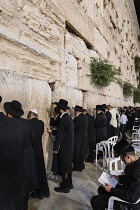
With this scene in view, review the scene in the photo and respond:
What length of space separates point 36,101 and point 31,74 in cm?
51

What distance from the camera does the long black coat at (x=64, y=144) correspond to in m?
3.21

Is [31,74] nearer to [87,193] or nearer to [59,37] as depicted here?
[59,37]

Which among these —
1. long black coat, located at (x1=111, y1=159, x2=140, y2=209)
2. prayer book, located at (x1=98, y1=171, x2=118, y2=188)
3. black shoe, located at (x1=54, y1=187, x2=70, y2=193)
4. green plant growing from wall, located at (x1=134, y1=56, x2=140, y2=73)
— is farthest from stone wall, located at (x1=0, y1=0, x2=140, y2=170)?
green plant growing from wall, located at (x1=134, y1=56, x2=140, y2=73)

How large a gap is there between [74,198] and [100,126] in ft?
7.92

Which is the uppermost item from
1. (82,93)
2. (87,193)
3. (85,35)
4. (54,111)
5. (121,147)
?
(85,35)

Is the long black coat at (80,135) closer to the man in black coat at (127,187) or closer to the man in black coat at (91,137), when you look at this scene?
the man in black coat at (91,137)

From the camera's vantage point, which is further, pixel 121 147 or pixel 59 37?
pixel 59 37

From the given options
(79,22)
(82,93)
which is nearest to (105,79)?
(82,93)

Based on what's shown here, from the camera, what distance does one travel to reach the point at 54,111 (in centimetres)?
397

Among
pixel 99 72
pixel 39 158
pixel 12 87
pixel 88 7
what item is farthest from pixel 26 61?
pixel 88 7

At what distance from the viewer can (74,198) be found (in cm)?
290

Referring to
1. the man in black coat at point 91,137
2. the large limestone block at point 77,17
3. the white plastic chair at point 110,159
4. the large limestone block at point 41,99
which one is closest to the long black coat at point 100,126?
the man in black coat at point 91,137

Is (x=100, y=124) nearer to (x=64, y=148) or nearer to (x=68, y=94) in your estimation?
(x=68, y=94)

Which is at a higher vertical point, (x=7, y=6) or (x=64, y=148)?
(x=7, y=6)
